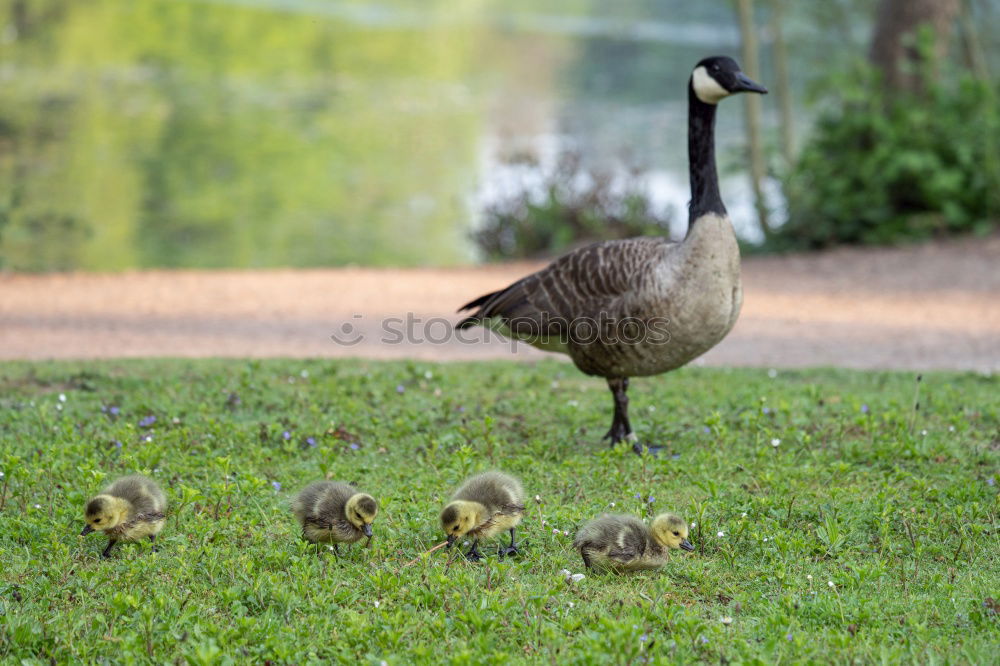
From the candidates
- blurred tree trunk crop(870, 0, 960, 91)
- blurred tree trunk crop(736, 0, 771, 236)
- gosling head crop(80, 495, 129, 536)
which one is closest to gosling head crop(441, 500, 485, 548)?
gosling head crop(80, 495, 129, 536)

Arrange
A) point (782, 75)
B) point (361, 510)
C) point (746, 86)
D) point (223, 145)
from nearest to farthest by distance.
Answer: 1. point (361, 510)
2. point (746, 86)
3. point (782, 75)
4. point (223, 145)

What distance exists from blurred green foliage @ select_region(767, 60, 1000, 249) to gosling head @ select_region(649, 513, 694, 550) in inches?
426

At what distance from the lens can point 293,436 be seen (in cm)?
684

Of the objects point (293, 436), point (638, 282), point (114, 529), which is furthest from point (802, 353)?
point (114, 529)

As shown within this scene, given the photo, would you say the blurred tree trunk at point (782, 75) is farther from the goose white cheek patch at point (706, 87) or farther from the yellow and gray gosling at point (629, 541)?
the yellow and gray gosling at point (629, 541)

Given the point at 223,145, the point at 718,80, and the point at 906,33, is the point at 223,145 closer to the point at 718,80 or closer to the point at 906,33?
the point at 906,33

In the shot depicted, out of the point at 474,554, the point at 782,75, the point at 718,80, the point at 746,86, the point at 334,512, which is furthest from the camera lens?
the point at 782,75

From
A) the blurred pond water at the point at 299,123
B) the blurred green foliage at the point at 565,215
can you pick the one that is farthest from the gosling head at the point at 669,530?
the blurred pond water at the point at 299,123

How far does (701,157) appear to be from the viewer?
267 inches

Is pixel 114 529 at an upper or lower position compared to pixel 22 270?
lower

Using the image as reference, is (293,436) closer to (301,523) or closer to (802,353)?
(301,523)

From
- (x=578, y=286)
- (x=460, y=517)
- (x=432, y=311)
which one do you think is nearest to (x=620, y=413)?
(x=578, y=286)

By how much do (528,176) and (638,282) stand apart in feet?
36.7

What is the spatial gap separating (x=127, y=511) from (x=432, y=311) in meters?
7.40
